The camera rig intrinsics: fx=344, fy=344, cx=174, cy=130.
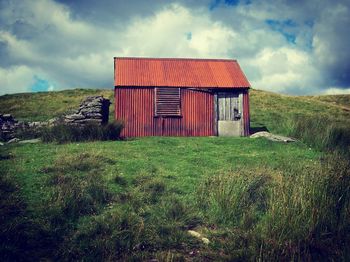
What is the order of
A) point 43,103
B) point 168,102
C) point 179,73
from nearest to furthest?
point 168,102, point 179,73, point 43,103

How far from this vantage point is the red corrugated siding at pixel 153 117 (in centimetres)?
2011

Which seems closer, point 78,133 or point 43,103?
point 78,133

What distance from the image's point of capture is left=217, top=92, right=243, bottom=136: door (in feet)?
67.6

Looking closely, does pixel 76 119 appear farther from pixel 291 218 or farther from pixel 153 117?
pixel 291 218

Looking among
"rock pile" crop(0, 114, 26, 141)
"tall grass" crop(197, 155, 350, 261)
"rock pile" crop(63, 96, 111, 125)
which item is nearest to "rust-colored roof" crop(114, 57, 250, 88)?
"rock pile" crop(63, 96, 111, 125)

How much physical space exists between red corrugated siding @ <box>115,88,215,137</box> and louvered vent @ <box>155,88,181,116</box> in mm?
260

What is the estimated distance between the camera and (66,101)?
122ft

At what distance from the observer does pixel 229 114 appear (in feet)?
68.4

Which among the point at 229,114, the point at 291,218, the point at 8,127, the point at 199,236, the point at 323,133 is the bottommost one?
the point at 199,236

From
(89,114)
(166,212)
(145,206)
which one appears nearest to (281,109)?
(89,114)

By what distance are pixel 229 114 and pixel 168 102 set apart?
3.78 m

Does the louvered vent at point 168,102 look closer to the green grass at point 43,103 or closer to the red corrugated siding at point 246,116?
the red corrugated siding at point 246,116

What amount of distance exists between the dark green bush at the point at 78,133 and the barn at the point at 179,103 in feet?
12.2

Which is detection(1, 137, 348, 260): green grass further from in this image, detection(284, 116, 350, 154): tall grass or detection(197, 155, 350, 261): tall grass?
detection(284, 116, 350, 154): tall grass
